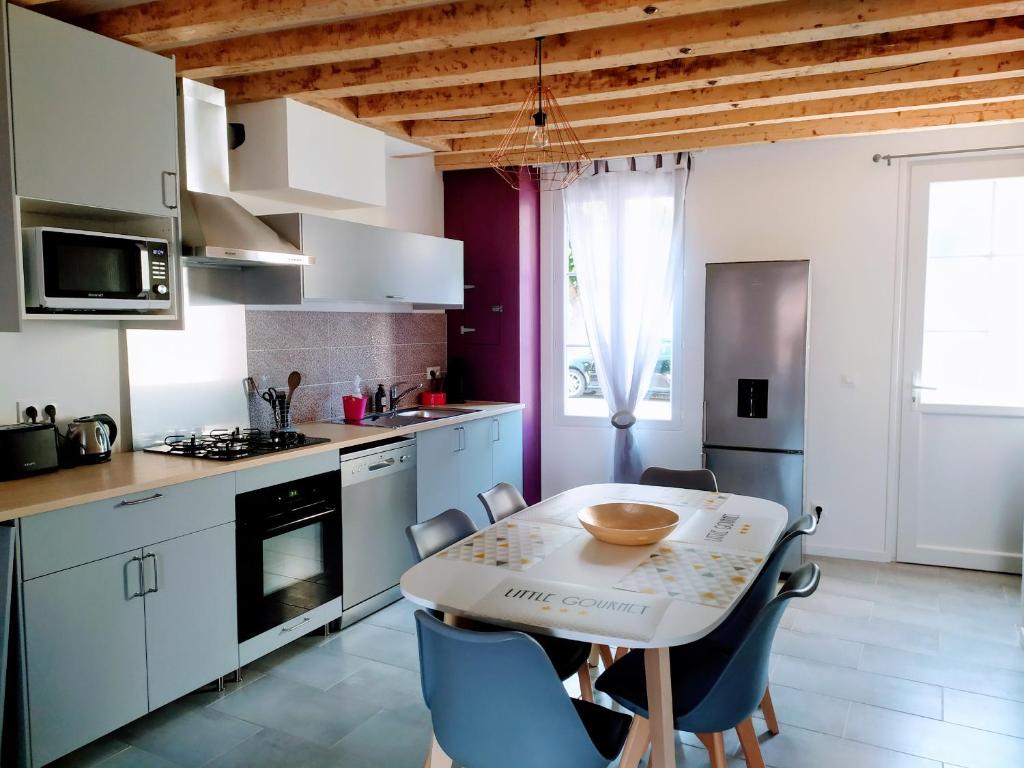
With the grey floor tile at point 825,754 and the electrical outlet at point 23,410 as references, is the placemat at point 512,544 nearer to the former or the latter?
the grey floor tile at point 825,754

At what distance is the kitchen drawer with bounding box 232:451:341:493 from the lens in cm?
296

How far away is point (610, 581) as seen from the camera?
6.84ft

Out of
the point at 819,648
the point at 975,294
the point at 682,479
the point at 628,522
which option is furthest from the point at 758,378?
the point at 628,522

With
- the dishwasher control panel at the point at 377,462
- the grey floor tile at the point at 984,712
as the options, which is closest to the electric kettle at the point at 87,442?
the dishwasher control panel at the point at 377,462

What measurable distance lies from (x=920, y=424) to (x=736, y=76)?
8.12 ft

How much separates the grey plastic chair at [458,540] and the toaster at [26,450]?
1341mm

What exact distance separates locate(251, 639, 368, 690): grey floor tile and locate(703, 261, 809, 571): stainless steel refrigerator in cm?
234

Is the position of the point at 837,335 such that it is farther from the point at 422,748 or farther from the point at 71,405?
the point at 71,405

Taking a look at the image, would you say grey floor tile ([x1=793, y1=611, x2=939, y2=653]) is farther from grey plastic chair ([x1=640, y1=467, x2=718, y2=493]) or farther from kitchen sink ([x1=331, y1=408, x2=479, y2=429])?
kitchen sink ([x1=331, y1=408, x2=479, y2=429])

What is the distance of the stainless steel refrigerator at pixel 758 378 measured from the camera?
4.21m

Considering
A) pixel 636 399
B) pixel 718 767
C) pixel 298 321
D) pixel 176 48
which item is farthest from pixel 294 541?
pixel 636 399

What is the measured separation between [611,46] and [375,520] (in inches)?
93.5

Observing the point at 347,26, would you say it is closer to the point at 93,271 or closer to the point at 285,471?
the point at 93,271

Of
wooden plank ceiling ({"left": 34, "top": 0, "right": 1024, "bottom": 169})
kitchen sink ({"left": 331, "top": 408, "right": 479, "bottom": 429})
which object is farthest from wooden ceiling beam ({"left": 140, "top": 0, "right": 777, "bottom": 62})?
kitchen sink ({"left": 331, "top": 408, "right": 479, "bottom": 429})
